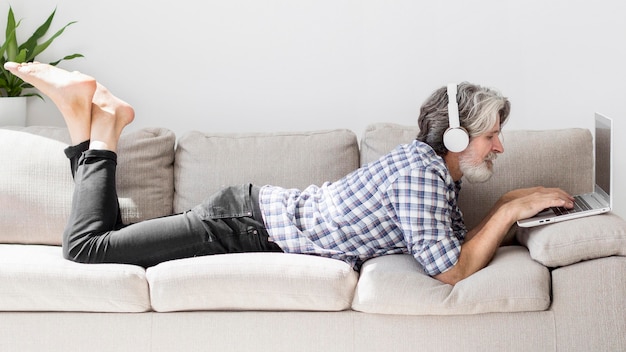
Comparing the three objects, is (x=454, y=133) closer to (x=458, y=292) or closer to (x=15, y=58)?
(x=458, y=292)

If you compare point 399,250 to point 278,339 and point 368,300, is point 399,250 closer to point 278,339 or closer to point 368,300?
point 368,300

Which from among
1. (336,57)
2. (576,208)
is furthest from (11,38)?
(576,208)

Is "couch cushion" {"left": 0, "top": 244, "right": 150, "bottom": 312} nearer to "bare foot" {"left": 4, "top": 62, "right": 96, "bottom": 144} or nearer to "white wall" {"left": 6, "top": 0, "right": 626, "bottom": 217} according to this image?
"bare foot" {"left": 4, "top": 62, "right": 96, "bottom": 144}

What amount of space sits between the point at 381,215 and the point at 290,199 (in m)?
0.32

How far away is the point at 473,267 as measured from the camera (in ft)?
8.18

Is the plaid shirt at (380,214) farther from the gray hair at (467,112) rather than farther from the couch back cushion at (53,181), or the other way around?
the couch back cushion at (53,181)

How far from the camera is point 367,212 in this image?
2576 millimetres

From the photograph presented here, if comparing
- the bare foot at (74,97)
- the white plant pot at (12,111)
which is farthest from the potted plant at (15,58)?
the bare foot at (74,97)

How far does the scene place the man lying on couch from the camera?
2.47 meters

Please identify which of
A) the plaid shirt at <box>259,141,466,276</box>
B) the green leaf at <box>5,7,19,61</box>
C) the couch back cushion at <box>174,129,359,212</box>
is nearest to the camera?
the plaid shirt at <box>259,141,466,276</box>

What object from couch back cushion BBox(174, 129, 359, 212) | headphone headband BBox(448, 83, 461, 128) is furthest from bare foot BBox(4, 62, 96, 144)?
headphone headband BBox(448, 83, 461, 128)

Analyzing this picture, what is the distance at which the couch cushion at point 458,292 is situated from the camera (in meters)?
2.35

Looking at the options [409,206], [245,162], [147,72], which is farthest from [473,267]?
[147,72]

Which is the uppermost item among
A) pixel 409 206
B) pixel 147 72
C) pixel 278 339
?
pixel 147 72
